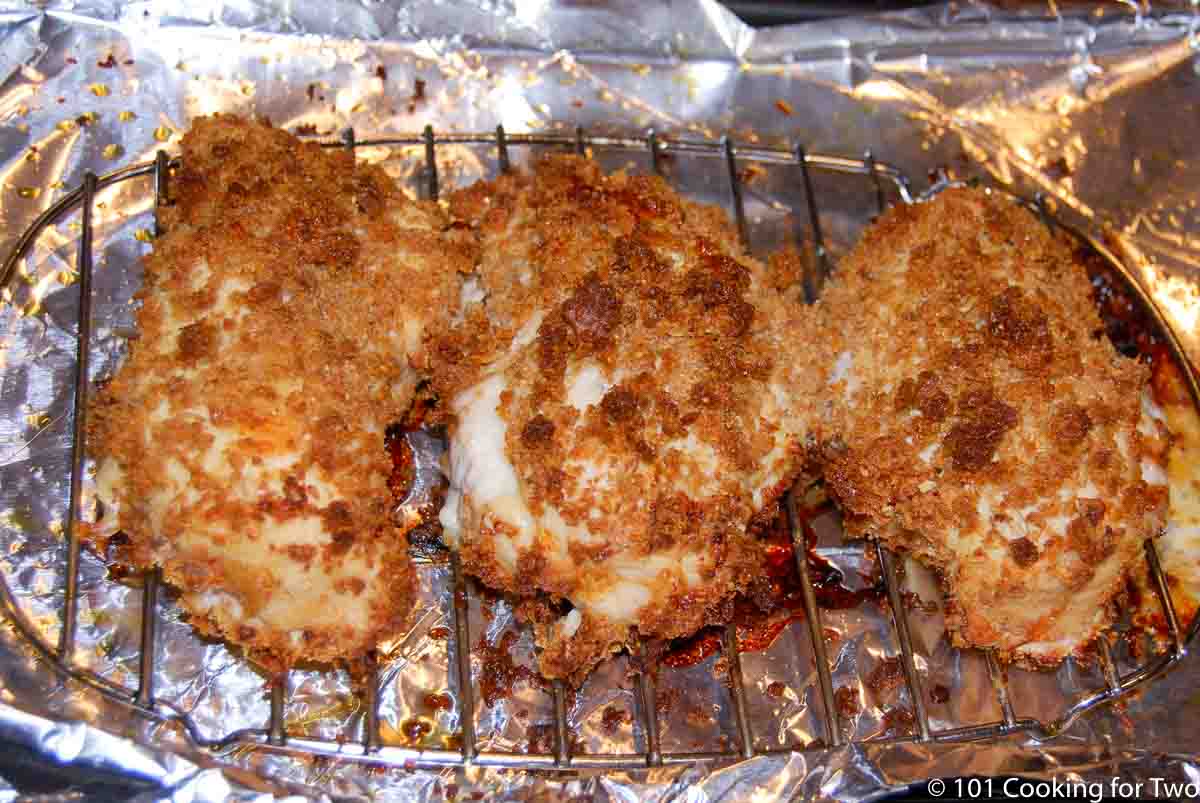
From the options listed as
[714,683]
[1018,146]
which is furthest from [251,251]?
[1018,146]

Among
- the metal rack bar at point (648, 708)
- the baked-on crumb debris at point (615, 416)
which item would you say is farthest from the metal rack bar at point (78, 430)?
the metal rack bar at point (648, 708)

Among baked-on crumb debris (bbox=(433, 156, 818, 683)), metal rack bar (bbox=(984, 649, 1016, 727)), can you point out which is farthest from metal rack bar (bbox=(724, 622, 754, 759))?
metal rack bar (bbox=(984, 649, 1016, 727))

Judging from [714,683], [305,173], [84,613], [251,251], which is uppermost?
[305,173]

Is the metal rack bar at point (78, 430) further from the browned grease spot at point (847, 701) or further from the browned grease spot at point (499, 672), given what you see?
the browned grease spot at point (847, 701)

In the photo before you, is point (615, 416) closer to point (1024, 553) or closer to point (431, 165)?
point (1024, 553)

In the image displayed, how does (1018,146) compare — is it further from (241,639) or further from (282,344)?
(241,639)

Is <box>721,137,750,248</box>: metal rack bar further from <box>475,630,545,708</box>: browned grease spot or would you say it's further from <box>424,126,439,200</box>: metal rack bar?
<box>475,630,545,708</box>: browned grease spot

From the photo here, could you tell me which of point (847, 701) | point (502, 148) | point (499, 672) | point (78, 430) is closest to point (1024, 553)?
point (847, 701)
